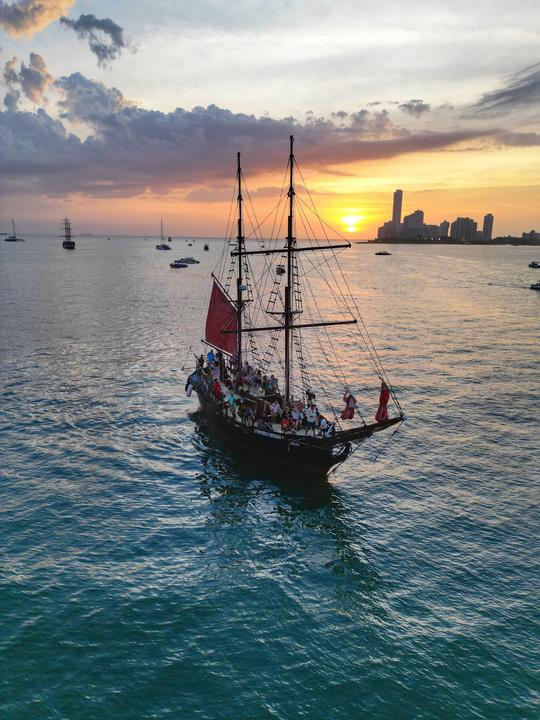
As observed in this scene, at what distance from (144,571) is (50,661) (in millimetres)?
5427

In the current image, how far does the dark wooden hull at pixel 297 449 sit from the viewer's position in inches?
1230

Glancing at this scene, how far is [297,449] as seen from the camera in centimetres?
3209

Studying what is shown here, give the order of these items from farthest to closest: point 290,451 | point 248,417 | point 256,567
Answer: point 248,417, point 290,451, point 256,567

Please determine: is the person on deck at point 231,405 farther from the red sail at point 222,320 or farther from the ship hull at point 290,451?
the red sail at point 222,320

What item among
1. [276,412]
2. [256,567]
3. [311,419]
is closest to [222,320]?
[276,412]

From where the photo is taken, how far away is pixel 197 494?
30.7 m

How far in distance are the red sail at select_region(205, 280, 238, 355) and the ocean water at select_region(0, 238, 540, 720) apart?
6305mm

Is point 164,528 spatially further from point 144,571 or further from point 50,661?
point 50,661

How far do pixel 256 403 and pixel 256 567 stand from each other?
15.3 meters

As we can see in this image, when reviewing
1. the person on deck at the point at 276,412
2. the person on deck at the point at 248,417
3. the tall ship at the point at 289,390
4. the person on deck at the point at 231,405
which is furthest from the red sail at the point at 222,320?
the person on deck at the point at 276,412

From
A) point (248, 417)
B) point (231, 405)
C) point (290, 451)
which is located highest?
point (231, 405)

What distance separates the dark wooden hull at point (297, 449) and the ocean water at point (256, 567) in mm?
1065

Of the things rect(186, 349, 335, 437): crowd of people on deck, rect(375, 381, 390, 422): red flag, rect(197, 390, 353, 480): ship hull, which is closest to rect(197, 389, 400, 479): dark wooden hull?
rect(197, 390, 353, 480): ship hull

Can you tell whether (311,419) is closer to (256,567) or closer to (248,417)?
(248,417)
